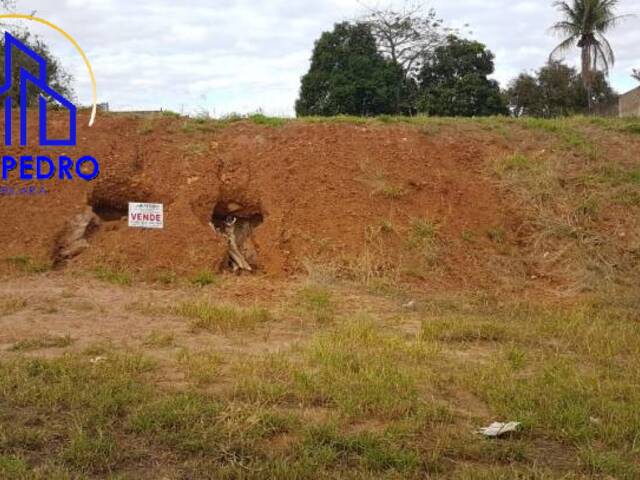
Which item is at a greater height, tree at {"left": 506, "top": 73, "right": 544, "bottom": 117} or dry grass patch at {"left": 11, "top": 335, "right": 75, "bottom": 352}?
tree at {"left": 506, "top": 73, "right": 544, "bottom": 117}

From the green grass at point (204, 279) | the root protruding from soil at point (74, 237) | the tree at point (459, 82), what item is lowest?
the green grass at point (204, 279)

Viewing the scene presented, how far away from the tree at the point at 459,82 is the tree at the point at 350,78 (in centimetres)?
115

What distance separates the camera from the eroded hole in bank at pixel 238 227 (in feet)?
26.8

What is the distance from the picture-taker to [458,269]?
7.75 metres

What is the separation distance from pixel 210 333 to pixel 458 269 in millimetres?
3417

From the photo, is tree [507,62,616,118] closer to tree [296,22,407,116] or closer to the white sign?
tree [296,22,407,116]

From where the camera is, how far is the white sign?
8.08 metres

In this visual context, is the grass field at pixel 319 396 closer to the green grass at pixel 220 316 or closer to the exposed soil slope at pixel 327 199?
the green grass at pixel 220 316

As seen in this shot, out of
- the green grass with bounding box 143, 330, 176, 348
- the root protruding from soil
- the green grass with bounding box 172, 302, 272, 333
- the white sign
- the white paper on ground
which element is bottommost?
the white paper on ground

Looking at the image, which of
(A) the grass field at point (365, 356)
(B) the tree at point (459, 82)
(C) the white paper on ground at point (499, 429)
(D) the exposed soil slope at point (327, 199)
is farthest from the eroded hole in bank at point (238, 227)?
(B) the tree at point (459, 82)

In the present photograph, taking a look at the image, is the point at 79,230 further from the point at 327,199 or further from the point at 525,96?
the point at 525,96

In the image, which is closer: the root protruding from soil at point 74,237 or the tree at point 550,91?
the root protruding from soil at point 74,237

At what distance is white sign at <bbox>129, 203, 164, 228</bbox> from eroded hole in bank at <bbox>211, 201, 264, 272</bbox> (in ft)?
2.28

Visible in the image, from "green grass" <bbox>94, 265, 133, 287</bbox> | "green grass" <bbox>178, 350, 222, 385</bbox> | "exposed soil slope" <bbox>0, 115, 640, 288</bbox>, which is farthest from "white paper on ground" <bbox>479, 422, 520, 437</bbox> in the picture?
"green grass" <bbox>94, 265, 133, 287</bbox>
